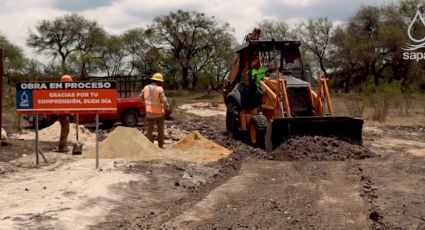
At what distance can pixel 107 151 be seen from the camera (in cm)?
1216

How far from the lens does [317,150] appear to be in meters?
12.1

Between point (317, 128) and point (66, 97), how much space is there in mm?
5437

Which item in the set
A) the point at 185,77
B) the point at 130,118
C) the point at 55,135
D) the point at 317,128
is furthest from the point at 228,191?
the point at 185,77

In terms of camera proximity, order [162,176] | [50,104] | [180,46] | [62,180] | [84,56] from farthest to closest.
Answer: [180,46]
[84,56]
[50,104]
[162,176]
[62,180]

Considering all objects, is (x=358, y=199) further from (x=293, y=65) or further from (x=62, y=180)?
(x=293, y=65)

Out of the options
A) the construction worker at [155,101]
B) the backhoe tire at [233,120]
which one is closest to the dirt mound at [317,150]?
the construction worker at [155,101]

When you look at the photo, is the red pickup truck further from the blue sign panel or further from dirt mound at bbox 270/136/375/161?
the blue sign panel

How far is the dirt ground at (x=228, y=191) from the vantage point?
22.3 feet

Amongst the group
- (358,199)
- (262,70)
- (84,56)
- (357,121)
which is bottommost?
(358,199)

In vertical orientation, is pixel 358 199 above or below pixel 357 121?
below

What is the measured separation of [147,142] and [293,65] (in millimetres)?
5021

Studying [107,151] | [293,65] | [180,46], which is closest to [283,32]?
[180,46]

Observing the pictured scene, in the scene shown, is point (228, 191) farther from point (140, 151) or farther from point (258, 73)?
point (258, 73)

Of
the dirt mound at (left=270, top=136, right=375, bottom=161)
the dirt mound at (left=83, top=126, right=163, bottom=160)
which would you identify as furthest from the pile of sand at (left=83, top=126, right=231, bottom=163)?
the dirt mound at (left=270, top=136, right=375, bottom=161)
